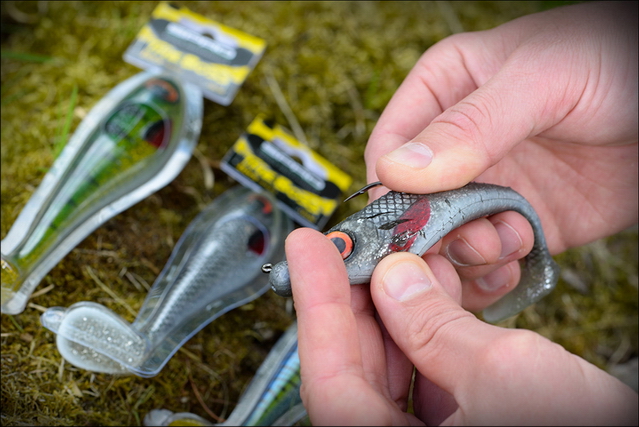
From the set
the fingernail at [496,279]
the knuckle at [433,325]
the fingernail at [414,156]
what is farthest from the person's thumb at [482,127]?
the fingernail at [496,279]

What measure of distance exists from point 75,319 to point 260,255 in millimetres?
592

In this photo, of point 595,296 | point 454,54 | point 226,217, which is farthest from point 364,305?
point 595,296

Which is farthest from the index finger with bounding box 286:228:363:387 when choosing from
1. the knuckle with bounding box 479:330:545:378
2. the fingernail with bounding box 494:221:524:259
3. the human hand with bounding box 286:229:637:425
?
the fingernail with bounding box 494:221:524:259

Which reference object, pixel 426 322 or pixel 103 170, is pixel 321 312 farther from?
pixel 103 170

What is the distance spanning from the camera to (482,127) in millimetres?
1174

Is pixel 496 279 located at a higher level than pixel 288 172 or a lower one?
higher

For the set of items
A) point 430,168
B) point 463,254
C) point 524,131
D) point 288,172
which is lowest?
point 288,172

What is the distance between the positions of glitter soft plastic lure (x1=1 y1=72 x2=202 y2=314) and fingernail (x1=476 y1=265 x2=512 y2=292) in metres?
1.06

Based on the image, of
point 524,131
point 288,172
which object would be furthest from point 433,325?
point 288,172

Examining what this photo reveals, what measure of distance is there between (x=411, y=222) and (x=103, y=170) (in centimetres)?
103

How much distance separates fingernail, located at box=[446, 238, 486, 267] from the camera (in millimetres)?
1382

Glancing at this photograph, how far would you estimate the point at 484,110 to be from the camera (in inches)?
46.8

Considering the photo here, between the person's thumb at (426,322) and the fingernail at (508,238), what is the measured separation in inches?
17.6

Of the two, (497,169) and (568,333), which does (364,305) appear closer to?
(497,169)
